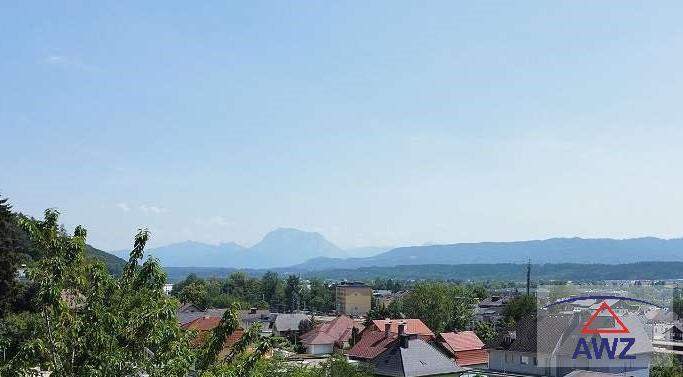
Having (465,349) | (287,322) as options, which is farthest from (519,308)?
(287,322)

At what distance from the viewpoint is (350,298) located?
362ft

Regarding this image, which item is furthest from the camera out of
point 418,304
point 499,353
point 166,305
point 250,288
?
point 250,288

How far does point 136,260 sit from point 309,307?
4169 inches

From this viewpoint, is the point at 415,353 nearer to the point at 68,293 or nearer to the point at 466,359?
the point at 466,359

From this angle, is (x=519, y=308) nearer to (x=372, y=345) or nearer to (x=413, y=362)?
(x=372, y=345)

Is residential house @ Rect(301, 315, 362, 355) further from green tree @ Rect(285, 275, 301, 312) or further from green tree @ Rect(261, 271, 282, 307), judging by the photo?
green tree @ Rect(261, 271, 282, 307)

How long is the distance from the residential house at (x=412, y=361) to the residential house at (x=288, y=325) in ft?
95.0

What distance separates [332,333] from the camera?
56219 millimetres

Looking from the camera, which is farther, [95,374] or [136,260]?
[136,260]

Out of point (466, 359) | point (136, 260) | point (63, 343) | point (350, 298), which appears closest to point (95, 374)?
point (63, 343)

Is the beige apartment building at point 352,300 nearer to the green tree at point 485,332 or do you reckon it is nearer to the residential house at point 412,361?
the green tree at point 485,332

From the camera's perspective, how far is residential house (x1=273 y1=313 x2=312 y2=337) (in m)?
63.4

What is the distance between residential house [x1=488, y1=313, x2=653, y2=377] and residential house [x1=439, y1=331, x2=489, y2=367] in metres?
6.51

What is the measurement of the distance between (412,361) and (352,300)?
76900mm
